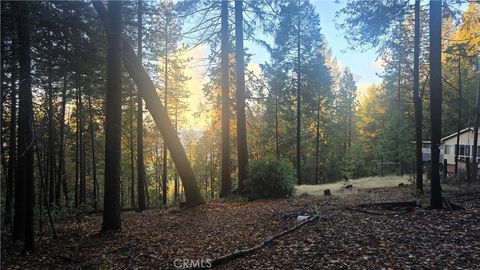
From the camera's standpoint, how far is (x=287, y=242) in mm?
6484

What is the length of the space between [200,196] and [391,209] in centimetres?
633

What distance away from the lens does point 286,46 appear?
23547mm

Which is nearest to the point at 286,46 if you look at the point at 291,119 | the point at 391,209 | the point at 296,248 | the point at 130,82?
the point at 291,119

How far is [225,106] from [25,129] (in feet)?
25.6

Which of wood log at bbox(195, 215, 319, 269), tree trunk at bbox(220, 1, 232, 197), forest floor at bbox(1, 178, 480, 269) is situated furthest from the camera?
tree trunk at bbox(220, 1, 232, 197)

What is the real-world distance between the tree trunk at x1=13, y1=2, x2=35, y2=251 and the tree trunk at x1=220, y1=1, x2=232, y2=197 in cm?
752

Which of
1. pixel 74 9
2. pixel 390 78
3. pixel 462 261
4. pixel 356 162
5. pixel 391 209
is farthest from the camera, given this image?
pixel 356 162

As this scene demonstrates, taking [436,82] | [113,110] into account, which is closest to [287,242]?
[113,110]

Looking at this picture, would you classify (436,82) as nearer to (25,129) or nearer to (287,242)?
(287,242)

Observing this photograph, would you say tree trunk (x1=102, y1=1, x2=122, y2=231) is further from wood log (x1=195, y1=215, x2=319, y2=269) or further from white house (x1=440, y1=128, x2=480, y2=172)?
white house (x1=440, y1=128, x2=480, y2=172)

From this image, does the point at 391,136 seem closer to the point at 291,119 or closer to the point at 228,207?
the point at 291,119

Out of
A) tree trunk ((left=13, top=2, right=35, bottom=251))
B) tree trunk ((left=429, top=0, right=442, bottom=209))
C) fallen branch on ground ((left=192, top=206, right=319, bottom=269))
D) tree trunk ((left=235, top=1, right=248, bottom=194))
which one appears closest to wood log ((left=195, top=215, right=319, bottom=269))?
fallen branch on ground ((left=192, top=206, right=319, bottom=269))

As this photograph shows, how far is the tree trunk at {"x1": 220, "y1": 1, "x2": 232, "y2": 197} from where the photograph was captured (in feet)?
44.3

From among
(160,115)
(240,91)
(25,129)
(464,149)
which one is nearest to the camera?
(25,129)
